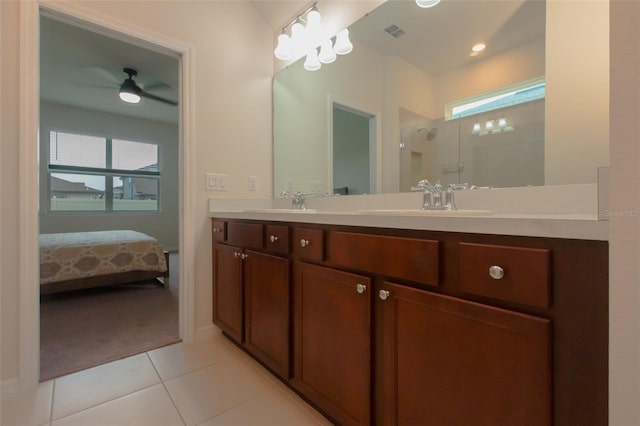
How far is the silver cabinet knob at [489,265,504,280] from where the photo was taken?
2.09 feet

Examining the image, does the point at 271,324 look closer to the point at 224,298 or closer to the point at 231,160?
the point at 224,298

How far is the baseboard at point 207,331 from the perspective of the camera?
1.91 meters

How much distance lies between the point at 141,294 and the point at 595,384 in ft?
11.0

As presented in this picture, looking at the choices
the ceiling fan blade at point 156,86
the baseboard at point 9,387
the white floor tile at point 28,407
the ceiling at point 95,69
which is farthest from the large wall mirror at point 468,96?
the ceiling fan blade at point 156,86

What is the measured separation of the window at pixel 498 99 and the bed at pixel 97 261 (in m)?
3.12

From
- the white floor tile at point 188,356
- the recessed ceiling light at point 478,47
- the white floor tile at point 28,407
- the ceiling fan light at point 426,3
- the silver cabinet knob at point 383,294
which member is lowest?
the white floor tile at point 28,407

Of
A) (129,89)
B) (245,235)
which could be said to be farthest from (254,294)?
(129,89)

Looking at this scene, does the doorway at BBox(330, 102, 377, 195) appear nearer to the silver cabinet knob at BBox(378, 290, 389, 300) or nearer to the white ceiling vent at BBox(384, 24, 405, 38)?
the white ceiling vent at BBox(384, 24, 405, 38)

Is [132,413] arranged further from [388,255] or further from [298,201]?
[298,201]

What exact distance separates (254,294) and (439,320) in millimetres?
1010

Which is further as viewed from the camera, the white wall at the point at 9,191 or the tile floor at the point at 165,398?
the white wall at the point at 9,191

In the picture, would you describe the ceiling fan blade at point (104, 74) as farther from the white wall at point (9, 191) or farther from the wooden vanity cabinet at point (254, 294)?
the wooden vanity cabinet at point (254, 294)

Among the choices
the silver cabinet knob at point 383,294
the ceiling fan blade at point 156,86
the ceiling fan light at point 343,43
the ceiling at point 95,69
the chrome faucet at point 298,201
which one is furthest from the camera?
the ceiling fan blade at point 156,86

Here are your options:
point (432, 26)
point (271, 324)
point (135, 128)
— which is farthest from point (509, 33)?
point (135, 128)
